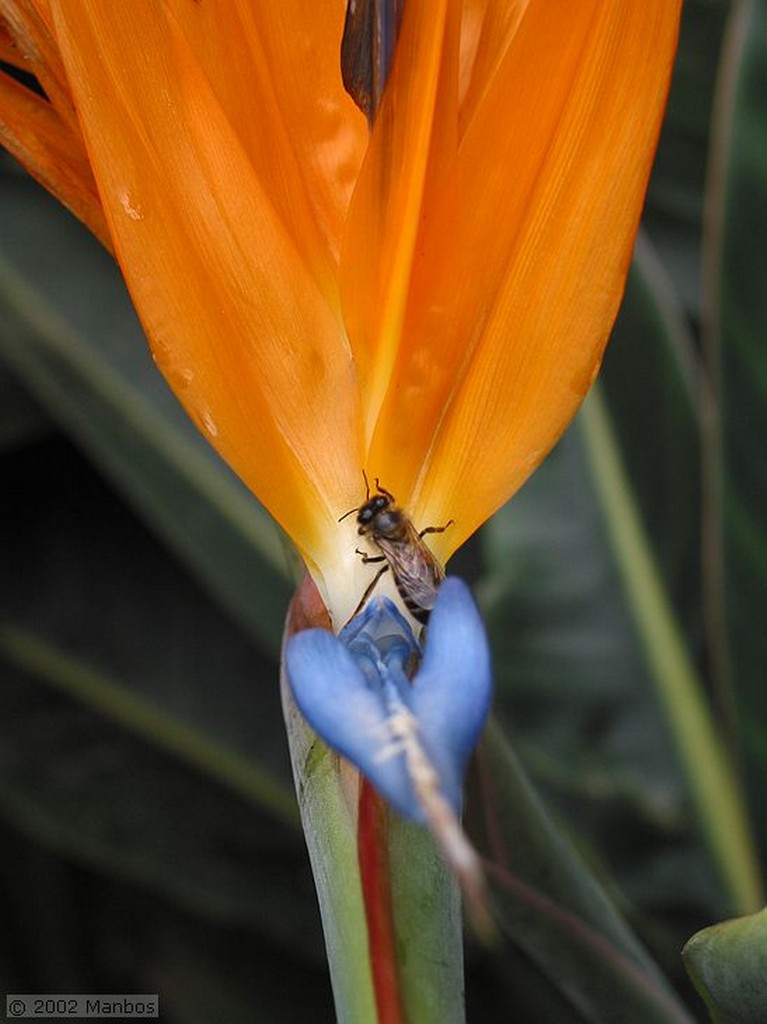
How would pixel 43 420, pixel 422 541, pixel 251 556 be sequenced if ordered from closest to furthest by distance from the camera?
pixel 422 541 < pixel 251 556 < pixel 43 420

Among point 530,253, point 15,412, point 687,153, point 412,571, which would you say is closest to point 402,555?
point 412,571

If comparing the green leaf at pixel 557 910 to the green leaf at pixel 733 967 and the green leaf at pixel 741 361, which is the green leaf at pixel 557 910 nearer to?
the green leaf at pixel 733 967

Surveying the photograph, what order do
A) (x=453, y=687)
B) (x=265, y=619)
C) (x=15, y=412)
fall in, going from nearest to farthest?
(x=453, y=687)
(x=265, y=619)
(x=15, y=412)

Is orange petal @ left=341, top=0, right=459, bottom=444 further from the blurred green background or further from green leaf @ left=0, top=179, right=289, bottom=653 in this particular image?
green leaf @ left=0, top=179, right=289, bottom=653

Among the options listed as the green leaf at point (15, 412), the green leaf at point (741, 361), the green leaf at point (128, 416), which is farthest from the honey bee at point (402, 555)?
the green leaf at point (15, 412)

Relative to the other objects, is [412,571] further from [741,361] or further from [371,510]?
[741,361]

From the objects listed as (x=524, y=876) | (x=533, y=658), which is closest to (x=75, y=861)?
(x=533, y=658)

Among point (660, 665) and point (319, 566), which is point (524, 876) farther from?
point (660, 665)
